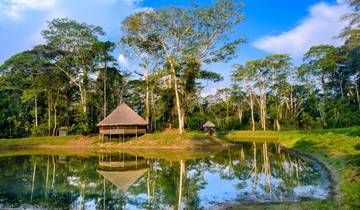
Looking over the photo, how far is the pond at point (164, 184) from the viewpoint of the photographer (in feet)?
33.6

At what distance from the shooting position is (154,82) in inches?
1542

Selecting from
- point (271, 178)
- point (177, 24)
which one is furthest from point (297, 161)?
point (177, 24)

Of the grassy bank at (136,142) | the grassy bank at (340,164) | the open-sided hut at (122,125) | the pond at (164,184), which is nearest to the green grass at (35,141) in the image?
the grassy bank at (136,142)

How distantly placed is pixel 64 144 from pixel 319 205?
3396cm

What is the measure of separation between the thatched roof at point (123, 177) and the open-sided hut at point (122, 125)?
1696 cm

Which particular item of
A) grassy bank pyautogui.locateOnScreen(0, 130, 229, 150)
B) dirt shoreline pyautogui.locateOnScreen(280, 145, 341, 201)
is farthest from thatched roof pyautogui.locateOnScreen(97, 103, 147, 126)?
dirt shoreline pyautogui.locateOnScreen(280, 145, 341, 201)

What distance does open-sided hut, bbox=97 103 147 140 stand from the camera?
34.6m

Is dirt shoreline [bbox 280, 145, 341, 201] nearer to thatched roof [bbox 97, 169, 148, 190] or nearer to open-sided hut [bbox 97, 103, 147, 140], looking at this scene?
thatched roof [bbox 97, 169, 148, 190]

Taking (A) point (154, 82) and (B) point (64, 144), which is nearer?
(B) point (64, 144)

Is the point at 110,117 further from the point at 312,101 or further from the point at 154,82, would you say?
the point at 312,101

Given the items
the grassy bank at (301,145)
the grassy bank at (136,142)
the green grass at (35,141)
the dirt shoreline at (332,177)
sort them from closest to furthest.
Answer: the grassy bank at (301,145) < the dirt shoreline at (332,177) < the grassy bank at (136,142) < the green grass at (35,141)

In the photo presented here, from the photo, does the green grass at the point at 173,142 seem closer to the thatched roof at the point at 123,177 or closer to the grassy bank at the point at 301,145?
the grassy bank at the point at 301,145

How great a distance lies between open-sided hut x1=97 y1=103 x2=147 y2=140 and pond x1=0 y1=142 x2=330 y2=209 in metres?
14.4

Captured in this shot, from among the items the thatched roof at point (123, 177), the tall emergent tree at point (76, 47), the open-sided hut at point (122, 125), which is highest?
the tall emergent tree at point (76, 47)
